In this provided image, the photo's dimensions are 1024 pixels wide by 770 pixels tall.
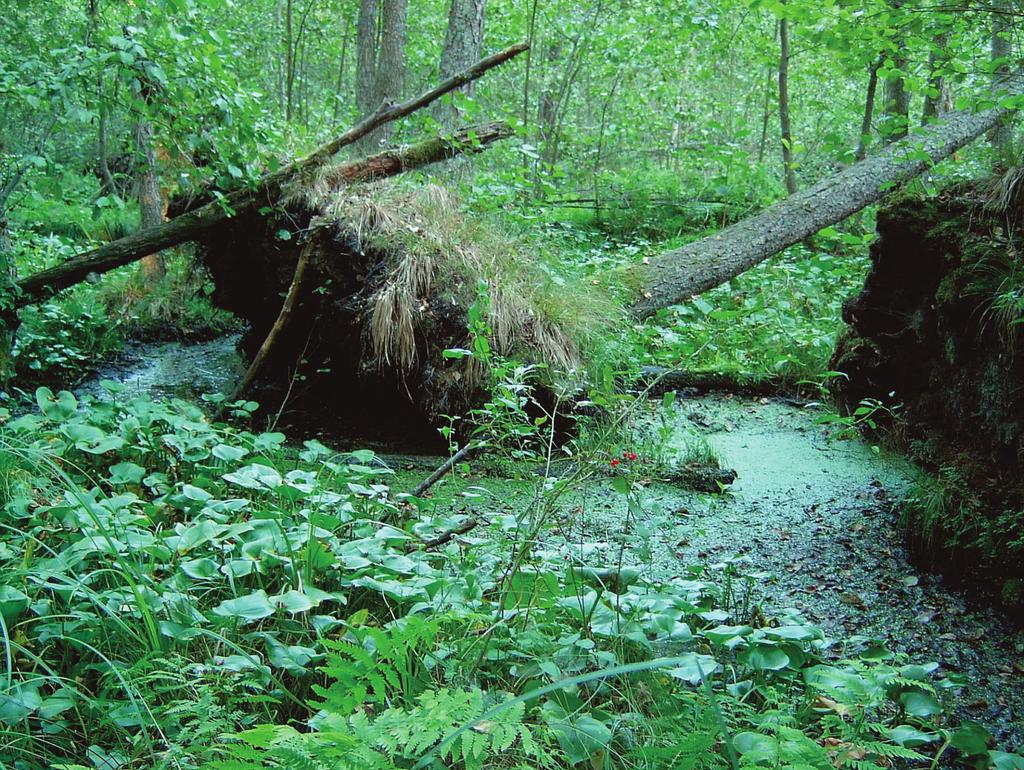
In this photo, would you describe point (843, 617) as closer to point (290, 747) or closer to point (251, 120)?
point (290, 747)

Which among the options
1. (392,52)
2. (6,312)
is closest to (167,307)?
(6,312)

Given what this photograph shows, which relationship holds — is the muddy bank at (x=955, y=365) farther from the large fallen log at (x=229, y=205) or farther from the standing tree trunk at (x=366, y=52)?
the standing tree trunk at (x=366, y=52)

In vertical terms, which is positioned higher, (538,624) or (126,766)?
(538,624)

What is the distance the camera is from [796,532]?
149 inches

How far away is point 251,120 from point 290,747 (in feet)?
13.5

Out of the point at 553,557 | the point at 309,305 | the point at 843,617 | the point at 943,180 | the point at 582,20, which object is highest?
the point at 582,20

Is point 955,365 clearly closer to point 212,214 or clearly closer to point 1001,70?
point 1001,70

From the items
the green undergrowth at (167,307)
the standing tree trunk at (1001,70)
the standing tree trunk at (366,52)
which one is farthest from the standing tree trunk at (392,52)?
the standing tree trunk at (1001,70)

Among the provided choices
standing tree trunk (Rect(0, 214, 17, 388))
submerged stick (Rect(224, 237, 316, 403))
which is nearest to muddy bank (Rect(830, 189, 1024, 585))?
submerged stick (Rect(224, 237, 316, 403))

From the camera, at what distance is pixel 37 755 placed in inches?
67.8

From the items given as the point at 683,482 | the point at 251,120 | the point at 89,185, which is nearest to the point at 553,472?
Result: the point at 683,482

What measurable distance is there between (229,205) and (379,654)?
4357mm

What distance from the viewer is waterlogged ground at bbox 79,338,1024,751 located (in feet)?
9.20

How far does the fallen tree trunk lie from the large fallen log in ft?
6.07
